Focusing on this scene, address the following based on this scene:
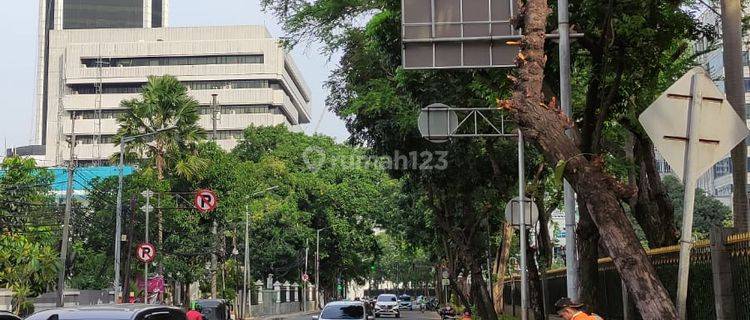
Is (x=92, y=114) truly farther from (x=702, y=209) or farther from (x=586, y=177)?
(x=586, y=177)

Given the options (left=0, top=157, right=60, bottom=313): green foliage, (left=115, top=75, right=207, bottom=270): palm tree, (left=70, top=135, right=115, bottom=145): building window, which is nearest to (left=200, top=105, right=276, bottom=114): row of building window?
(left=70, top=135, right=115, bottom=145): building window

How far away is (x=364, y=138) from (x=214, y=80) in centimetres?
7645

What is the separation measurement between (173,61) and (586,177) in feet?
311

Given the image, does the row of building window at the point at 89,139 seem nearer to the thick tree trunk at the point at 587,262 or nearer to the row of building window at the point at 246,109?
the row of building window at the point at 246,109

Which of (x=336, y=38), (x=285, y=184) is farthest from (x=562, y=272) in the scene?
(x=285, y=184)

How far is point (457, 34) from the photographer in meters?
14.3

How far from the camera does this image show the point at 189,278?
1777 inches

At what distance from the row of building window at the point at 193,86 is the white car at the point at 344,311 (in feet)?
251

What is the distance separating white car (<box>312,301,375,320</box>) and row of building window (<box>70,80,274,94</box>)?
76550mm

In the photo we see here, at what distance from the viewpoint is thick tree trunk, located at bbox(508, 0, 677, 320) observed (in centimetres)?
750

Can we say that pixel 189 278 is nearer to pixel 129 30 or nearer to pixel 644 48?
pixel 644 48

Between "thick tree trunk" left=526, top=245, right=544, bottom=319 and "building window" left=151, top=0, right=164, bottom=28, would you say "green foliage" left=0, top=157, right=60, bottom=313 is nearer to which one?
"thick tree trunk" left=526, top=245, right=544, bottom=319

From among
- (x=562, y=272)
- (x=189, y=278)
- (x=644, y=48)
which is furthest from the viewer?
(x=189, y=278)

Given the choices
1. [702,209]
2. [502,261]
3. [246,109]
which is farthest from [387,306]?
[246,109]
